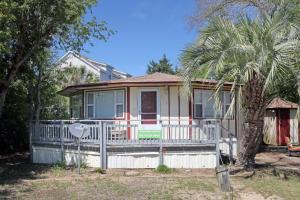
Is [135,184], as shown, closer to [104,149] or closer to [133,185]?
[133,185]

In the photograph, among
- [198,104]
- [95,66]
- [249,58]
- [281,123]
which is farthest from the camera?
[95,66]

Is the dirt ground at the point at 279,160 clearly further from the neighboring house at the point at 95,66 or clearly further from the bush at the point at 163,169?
the neighboring house at the point at 95,66

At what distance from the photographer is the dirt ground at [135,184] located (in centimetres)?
1091

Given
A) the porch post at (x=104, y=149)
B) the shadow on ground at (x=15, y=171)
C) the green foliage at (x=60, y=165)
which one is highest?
the porch post at (x=104, y=149)

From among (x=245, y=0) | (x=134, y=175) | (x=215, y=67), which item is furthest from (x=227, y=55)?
(x=245, y=0)

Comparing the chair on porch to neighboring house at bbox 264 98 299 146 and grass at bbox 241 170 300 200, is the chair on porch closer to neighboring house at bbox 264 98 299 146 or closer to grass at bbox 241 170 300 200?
grass at bbox 241 170 300 200

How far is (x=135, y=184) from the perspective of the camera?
40.7 ft

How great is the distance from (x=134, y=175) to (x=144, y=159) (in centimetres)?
146

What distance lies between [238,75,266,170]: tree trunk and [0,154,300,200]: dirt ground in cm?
72

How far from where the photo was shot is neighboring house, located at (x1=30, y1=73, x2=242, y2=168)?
15461mm

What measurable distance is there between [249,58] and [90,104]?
9527 mm

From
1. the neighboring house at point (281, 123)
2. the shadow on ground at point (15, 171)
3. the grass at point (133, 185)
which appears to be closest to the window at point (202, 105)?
the grass at point (133, 185)

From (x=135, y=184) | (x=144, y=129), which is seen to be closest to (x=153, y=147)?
(x=144, y=129)

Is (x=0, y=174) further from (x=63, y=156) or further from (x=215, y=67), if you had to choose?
(x=215, y=67)
